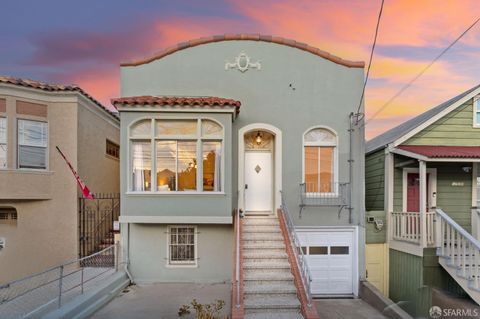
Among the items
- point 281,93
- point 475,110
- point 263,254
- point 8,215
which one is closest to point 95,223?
point 8,215

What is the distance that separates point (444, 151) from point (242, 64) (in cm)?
667

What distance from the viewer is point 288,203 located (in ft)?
34.5

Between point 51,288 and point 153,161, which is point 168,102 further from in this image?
point 51,288

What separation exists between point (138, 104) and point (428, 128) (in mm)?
9147

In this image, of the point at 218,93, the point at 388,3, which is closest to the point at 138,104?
the point at 218,93

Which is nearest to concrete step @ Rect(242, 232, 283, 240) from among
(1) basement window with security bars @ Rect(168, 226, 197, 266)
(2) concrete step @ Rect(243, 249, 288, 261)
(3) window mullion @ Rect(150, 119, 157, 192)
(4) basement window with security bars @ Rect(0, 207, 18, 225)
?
(2) concrete step @ Rect(243, 249, 288, 261)

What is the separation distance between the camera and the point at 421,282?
30.9 ft

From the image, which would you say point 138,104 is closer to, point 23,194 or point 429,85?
point 23,194

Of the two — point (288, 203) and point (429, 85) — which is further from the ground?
point (429, 85)

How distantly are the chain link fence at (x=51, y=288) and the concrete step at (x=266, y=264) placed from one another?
372 cm

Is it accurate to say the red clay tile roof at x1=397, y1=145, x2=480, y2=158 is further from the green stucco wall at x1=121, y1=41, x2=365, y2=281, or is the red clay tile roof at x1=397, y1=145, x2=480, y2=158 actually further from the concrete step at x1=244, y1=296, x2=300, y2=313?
the concrete step at x1=244, y1=296, x2=300, y2=313

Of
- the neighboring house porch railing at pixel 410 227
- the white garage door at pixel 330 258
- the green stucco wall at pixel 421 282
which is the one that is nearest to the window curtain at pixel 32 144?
the white garage door at pixel 330 258

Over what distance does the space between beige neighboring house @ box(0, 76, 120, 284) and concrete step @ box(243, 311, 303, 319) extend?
6.39m

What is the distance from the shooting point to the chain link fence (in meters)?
6.32
